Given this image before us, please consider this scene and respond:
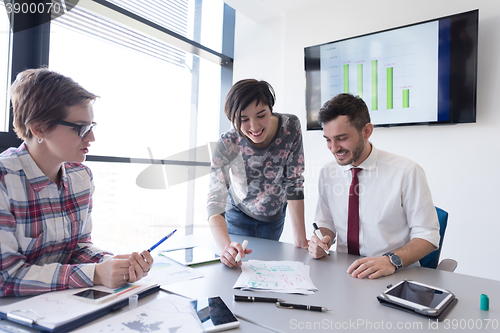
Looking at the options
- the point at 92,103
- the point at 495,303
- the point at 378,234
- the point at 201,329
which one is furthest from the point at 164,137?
the point at 495,303

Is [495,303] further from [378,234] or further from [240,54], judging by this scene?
[240,54]

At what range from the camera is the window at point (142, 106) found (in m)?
2.35

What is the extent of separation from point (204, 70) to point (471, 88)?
97.7 inches

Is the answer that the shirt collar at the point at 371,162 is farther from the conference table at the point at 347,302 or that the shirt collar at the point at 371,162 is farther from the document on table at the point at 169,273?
the document on table at the point at 169,273

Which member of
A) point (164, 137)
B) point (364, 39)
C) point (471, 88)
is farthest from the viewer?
point (164, 137)

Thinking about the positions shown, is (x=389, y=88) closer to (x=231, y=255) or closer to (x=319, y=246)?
(x=319, y=246)

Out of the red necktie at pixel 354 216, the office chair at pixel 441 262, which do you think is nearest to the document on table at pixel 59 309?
the red necktie at pixel 354 216

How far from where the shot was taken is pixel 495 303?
922 millimetres

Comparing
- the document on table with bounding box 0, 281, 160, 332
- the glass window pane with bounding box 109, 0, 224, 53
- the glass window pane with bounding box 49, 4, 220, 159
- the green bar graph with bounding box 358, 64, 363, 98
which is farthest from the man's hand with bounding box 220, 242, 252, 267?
the glass window pane with bounding box 109, 0, 224, 53

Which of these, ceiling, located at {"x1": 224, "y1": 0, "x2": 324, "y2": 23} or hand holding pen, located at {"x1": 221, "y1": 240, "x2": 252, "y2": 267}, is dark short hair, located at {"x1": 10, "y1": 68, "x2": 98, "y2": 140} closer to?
hand holding pen, located at {"x1": 221, "y1": 240, "x2": 252, "y2": 267}

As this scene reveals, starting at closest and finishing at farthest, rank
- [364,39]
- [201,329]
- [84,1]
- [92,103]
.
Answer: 1. [201,329]
2. [92,103]
3. [84,1]
4. [364,39]

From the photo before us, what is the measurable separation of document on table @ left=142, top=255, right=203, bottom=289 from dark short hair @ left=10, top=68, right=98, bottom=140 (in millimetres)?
609

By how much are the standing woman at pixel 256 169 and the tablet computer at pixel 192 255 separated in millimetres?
115

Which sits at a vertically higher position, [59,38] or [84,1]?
[84,1]
